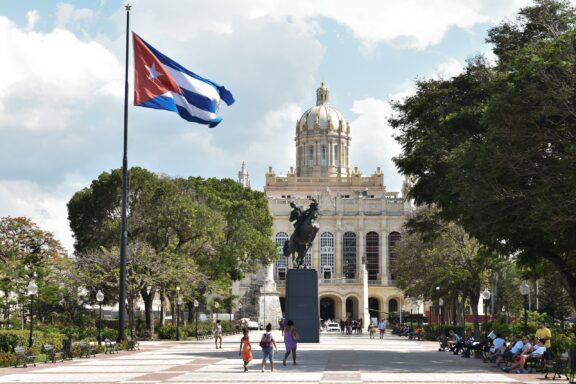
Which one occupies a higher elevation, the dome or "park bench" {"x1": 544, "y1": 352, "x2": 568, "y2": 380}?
the dome

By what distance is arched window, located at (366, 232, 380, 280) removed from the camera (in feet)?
443

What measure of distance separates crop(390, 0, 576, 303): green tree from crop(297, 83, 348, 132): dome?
12578 cm

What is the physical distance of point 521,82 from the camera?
26031 mm

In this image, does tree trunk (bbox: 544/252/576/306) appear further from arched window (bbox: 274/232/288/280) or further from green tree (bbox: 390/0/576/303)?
arched window (bbox: 274/232/288/280)

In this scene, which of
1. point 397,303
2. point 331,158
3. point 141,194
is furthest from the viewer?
point 331,158

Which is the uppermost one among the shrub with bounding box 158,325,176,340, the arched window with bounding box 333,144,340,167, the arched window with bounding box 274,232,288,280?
the arched window with bounding box 333,144,340,167

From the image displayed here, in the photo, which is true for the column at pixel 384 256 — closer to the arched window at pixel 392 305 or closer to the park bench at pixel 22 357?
the arched window at pixel 392 305

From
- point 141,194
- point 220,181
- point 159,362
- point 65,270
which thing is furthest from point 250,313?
point 159,362

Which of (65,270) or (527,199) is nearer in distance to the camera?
(527,199)

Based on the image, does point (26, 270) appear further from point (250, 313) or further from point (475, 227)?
point (250, 313)

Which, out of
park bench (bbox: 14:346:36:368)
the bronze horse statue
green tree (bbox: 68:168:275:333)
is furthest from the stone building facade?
park bench (bbox: 14:346:36:368)

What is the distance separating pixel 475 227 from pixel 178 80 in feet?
36.8

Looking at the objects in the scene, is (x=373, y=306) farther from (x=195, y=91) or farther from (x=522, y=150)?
(x=522, y=150)

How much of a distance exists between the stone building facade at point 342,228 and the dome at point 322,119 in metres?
1.61
